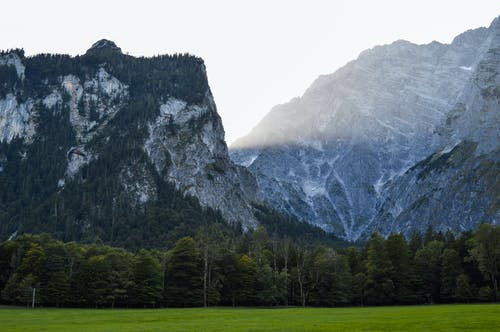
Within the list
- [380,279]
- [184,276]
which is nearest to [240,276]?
[184,276]

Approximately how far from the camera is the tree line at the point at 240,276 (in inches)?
4168

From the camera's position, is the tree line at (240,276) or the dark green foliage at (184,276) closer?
the tree line at (240,276)

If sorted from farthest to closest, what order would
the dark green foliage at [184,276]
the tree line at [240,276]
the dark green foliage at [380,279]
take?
the dark green foliage at [380,279]
the dark green foliage at [184,276]
the tree line at [240,276]

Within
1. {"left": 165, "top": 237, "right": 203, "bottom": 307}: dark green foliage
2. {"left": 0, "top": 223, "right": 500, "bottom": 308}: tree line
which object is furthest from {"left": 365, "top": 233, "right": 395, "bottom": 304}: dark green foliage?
{"left": 165, "top": 237, "right": 203, "bottom": 307}: dark green foliage

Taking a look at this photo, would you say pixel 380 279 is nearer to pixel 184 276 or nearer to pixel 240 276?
→ pixel 240 276

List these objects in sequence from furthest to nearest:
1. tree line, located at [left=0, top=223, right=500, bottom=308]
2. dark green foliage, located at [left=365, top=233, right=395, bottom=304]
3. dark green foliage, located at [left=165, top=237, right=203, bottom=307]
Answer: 1. dark green foliage, located at [left=365, top=233, right=395, bottom=304]
2. dark green foliage, located at [left=165, top=237, right=203, bottom=307]
3. tree line, located at [left=0, top=223, right=500, bottom=308]

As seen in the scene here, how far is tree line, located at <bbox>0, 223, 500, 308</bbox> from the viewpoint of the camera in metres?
106

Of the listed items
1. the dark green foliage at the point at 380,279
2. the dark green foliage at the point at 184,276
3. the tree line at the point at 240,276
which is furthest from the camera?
the dark green foliage at the point at 380,279

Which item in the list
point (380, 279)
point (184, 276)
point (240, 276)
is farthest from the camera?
point (240, 276)

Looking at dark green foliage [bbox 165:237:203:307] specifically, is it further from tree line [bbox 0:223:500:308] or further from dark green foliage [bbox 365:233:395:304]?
dark green foliage [bbox 365:233:395:304]

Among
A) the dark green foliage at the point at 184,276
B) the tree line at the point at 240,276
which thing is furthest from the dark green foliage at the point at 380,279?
the dark green foliage at the point at 184,276

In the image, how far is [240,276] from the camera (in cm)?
11738

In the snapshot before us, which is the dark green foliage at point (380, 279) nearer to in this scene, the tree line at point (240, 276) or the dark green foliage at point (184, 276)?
the tree line at point (240, 276)

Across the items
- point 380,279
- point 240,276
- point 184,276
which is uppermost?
point 184,276
